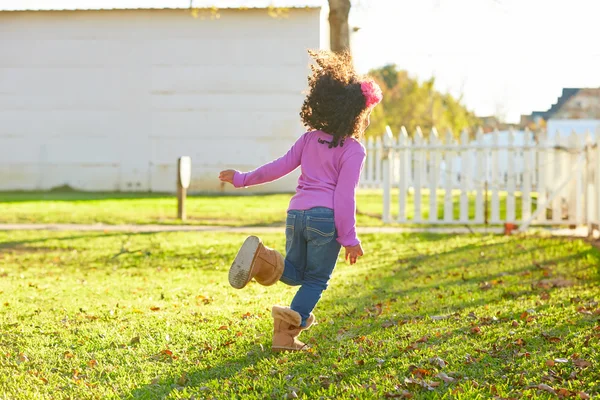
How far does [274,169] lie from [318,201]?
42 centimetres

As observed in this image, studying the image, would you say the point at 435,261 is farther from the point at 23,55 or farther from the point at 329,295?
the point at 23,55

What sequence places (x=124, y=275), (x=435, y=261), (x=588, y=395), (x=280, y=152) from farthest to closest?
(x=280, y=152) < (x=435, y=261) < (x=124, y=275) < (x=588, y=395)

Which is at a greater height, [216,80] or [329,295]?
[216,80]

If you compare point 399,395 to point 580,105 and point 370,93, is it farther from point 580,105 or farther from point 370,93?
point 580,105

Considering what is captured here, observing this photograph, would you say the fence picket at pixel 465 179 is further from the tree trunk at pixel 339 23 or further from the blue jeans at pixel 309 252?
the blue jeans at pixel 309 252

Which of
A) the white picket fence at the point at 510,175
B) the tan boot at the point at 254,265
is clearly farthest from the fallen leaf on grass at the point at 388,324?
the white picket fence at the point at 510,175

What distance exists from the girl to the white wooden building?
20.3 metres

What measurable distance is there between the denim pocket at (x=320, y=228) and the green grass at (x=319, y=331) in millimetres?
675

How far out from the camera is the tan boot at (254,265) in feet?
15.0

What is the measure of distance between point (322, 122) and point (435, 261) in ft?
16.9

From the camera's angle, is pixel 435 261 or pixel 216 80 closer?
Answer: pixel 435 261

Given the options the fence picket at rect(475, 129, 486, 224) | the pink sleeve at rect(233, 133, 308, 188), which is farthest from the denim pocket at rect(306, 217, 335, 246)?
the fence picket at rect(475, 129, 486, 224)

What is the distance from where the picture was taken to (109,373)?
433cm

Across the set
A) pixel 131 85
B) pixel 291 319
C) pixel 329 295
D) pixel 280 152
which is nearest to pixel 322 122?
pixel 291 319
